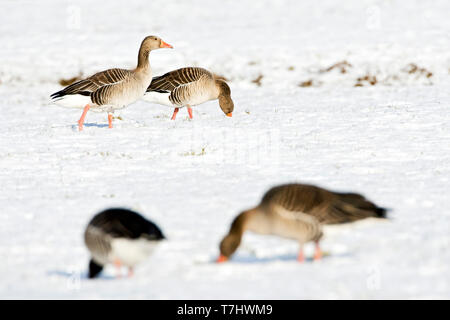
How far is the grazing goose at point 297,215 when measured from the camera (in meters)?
7.54

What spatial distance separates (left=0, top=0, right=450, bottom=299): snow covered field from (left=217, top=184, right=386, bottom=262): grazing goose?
444mm

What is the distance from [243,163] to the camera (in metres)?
14.2

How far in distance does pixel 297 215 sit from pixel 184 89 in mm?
11616

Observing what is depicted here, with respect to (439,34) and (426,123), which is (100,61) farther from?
(426,123)

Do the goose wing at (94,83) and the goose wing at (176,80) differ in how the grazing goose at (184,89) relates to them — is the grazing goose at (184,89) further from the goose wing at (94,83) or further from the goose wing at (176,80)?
the goose wing at (94,83)

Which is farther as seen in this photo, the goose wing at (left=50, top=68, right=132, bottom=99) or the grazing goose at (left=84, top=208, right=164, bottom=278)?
the goose wing at (left=50, top=68, right=132, bottom=99)

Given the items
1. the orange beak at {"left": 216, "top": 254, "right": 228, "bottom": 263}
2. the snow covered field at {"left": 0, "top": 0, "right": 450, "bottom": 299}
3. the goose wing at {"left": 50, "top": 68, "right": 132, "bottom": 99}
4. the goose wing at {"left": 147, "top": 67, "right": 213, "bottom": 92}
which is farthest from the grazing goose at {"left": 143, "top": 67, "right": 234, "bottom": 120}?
the orange beak at {"left": 216, "top": 254, "right": 228, "bottom": 263}

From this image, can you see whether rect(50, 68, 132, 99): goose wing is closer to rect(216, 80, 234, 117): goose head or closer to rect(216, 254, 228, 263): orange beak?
rect(216, 80, 234, 117): goose head

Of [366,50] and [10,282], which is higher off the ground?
[366,50]

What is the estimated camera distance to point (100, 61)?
112 feet

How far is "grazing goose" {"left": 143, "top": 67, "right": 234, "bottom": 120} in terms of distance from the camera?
61.7 feet

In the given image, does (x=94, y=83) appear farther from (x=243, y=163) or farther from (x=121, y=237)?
(x=121, y=237)
